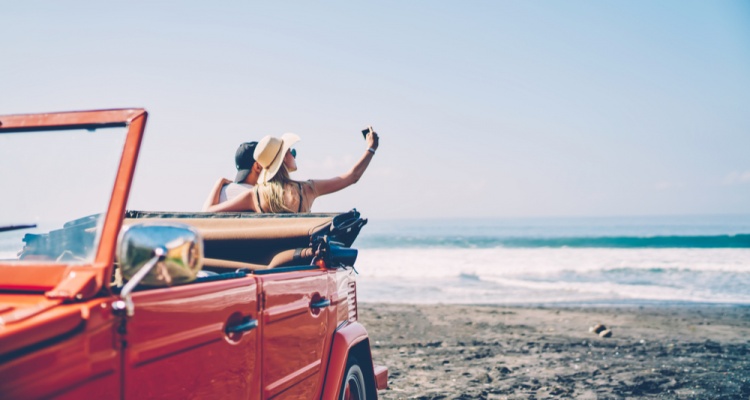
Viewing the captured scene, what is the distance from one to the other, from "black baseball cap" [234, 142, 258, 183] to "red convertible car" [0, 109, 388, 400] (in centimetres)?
191

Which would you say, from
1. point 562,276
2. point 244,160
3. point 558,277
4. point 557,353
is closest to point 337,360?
point 244,160

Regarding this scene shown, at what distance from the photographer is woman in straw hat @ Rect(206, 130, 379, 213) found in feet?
14.6

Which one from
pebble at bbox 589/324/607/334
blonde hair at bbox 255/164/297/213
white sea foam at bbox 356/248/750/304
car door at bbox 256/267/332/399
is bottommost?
white sea foam at bbox 356/248/750/304

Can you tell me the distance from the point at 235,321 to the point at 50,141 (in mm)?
885

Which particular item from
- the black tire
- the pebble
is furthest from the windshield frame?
the pebble

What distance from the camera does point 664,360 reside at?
8.16 meters

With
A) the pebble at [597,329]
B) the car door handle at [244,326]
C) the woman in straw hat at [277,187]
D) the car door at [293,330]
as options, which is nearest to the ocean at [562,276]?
the pebble at [597,329]

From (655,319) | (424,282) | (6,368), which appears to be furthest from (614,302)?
(6,368)

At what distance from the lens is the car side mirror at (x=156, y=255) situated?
1.86 m

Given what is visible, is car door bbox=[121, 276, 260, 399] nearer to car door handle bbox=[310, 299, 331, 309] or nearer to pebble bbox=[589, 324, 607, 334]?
car door handle bbox=[310, 299, 331, 309]

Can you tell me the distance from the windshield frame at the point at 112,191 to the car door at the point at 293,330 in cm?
86

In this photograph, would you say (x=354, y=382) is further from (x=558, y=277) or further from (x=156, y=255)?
(x=558, y=277)

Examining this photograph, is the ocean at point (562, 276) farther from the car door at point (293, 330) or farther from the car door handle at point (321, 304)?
the car door at point (293, 330)

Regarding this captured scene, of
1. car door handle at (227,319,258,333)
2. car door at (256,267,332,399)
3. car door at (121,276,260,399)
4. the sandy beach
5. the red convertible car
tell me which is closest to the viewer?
the red convertible car
